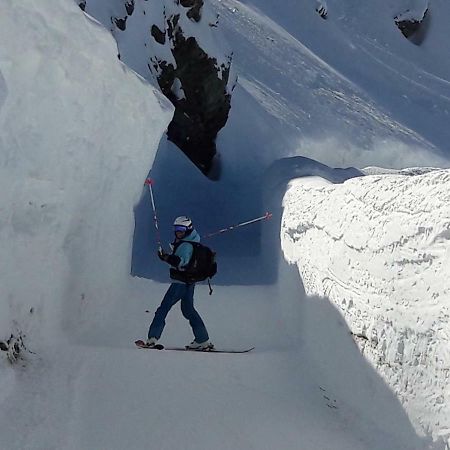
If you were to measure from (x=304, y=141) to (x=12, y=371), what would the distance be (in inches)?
468

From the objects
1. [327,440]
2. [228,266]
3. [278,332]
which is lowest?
[327,440]

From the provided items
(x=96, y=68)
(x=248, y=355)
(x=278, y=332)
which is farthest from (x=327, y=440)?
(x=96, y=68)

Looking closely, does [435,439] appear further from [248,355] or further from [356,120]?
[356,120]

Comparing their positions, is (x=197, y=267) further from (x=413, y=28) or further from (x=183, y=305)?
(x=413, y=28)

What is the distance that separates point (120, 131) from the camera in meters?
7.51

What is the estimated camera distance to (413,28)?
967 inches

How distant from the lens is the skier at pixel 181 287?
6.69m

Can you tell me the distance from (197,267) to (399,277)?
258 centimetres

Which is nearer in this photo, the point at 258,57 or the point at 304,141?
the point at 304,141

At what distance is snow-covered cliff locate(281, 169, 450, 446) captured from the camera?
4.12 m

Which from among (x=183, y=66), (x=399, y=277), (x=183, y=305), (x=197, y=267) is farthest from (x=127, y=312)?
(x=183, y=66)

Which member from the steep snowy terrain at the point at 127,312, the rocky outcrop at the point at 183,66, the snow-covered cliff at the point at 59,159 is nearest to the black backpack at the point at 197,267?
the steep snowy terrain at the point at 127,312

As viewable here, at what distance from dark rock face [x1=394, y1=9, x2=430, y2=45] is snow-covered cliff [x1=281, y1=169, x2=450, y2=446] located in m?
19.9

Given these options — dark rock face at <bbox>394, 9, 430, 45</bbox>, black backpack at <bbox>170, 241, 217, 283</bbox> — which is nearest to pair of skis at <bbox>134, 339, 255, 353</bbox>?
black backpack at <bbox>170, 241, 217, 283</bbox>
